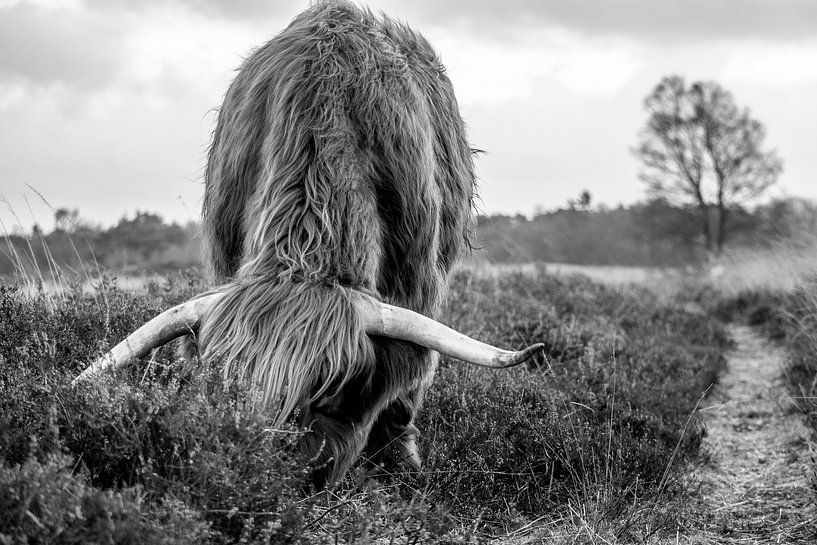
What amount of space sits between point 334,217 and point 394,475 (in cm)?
135

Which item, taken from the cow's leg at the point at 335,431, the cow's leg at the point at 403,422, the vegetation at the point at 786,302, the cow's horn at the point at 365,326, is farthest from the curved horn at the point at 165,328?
the vegetation at the point at 786,302

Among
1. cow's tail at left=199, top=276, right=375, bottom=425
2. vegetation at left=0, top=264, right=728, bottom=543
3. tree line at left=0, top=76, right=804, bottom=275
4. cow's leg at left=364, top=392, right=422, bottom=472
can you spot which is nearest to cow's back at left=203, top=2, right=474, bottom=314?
cow's tail at left=199, top=276, right=375, bottom=425

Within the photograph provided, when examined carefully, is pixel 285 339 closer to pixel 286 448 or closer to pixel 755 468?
pixel 286 448

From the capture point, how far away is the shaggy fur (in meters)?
3.04

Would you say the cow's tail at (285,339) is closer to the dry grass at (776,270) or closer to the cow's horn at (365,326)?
the cow's horn at (365,326)

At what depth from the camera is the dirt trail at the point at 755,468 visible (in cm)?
395

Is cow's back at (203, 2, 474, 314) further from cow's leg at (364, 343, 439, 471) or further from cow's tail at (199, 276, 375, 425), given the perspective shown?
cow's leg at (364, 343, 439, 471)

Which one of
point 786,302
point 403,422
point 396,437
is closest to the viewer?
point 396,437

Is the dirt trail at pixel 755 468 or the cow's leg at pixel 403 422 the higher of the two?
the cow's leg at pixel 403 422

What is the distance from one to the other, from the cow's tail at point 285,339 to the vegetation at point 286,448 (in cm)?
13

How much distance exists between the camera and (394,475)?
3.97 meters

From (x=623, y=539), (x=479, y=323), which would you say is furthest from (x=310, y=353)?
(x=479, y=323)

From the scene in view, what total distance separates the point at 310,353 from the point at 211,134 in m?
2.34

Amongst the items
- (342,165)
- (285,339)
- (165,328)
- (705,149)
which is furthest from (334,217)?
(705,149)
